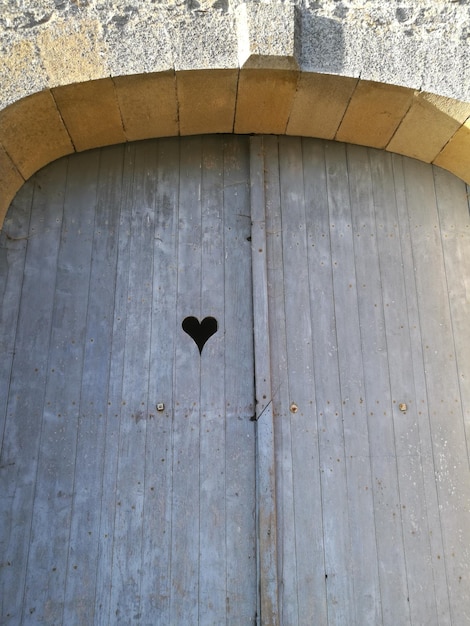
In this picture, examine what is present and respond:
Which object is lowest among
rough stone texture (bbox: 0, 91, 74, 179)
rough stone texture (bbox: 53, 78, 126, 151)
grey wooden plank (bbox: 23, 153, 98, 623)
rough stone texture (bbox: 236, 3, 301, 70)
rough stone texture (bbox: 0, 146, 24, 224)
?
grey wooden plank (bbox: 23, 153, 98, 623)

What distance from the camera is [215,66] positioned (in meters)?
2.93

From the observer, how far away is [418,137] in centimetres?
323

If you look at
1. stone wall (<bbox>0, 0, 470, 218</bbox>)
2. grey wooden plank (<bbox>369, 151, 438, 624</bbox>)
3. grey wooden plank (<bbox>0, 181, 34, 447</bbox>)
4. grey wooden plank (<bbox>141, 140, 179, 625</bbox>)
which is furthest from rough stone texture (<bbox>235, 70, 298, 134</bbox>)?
grey wooden plank (<bbox>0, 181, 34, 447</bbox>)

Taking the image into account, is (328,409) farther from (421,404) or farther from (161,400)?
(161,400)

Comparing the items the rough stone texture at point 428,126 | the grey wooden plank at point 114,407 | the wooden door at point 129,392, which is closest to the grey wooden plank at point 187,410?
the wooden door at point 129,392

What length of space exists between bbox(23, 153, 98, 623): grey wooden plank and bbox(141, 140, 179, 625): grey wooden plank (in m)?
0.29

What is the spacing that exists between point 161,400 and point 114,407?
7.6 inches

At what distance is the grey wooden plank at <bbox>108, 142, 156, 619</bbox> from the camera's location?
2.73 metres

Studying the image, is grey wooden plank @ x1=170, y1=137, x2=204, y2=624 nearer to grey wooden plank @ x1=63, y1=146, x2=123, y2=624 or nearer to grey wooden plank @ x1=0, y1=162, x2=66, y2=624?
grey wooden plank @ x1=63, y1=146, x2=123, y2=624

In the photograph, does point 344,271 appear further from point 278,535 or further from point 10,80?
point 10,80

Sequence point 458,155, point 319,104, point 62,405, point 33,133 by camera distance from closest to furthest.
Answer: point 62,405, point 33,133, point 319,104, point 458,155

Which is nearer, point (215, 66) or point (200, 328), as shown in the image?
point (215, 66)

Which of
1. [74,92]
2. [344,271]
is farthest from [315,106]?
[74,92]

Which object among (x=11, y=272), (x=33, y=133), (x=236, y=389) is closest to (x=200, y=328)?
(x=236, y=389)
